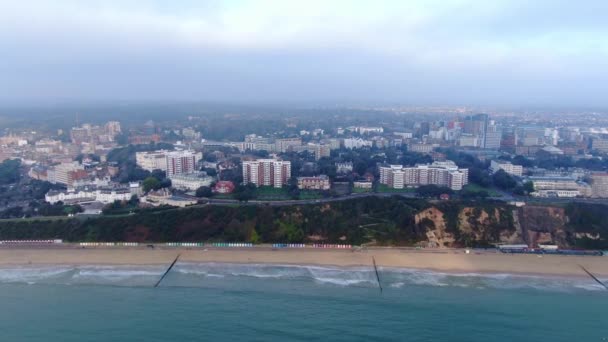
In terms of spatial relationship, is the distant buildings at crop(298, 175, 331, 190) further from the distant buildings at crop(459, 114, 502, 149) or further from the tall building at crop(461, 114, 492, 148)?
the tall building at crop(461, 114, 492, 148)

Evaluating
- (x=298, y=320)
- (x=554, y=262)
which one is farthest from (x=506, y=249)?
(x=298, y=320)

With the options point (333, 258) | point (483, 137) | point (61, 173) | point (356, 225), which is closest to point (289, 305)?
point (333, 258)

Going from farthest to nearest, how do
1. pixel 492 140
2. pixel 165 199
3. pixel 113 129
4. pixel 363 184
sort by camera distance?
1. pixel 113 129
2. pixel 492 140
3. pixel 363 184
4. pixel 165 199

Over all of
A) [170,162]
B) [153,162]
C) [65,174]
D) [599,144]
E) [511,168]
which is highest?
[599,144]

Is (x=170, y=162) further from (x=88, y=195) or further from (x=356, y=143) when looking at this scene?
(x=356, y=143)

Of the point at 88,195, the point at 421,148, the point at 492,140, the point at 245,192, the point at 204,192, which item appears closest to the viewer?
the point at 245,192

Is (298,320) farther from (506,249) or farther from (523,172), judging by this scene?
(523,172)

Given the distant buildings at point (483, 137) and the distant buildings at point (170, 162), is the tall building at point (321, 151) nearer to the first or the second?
the distant buildings at point (170, 162)
